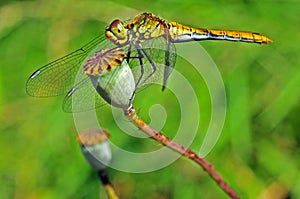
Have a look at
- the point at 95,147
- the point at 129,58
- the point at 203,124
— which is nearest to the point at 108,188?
the point at 95,147

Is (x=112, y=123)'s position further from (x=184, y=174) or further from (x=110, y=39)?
(x=110, y=39)

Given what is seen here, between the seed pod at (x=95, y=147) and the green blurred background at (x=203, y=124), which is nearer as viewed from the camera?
the seed pod at (x=95, y=147)

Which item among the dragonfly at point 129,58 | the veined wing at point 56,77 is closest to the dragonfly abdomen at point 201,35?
Result: the dragonfly at point 129,58

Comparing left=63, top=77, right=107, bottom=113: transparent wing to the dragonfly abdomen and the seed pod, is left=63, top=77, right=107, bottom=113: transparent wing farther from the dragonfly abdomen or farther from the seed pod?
the dragonfly abdomen

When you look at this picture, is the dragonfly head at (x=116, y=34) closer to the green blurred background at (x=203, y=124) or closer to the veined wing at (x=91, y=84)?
the veined wing at (x=91, y=84)

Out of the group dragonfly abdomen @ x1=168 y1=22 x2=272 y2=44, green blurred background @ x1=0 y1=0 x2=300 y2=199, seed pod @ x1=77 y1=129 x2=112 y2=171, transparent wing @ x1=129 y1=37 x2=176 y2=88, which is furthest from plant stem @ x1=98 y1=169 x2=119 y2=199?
green blurred background @ x1=0 y1=0 x2=300 y2=199

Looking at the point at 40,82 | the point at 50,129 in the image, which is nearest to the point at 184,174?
the point at 50,129

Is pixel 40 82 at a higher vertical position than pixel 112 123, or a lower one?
higher
